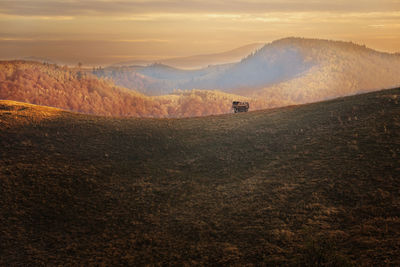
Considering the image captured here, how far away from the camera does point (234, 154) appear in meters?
39.4

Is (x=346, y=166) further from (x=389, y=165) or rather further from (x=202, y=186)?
(x=202, y=186)

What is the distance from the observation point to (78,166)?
35.8 metres

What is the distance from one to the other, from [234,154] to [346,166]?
12.2 metres

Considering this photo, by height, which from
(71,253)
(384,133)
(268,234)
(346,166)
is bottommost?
(71,253)

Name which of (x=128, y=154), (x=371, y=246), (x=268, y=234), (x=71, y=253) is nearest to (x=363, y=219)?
(x=371, y=246)

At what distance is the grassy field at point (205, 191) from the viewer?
21781 mm

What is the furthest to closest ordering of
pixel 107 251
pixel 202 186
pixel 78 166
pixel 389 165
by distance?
1. pixel 78 166
2. pixel 202 186
3. pixel 389 165
4. pixel 107 251

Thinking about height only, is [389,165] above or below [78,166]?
above

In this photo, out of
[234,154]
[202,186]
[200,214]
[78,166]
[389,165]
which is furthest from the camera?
[234,154]

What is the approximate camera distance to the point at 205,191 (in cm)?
3125

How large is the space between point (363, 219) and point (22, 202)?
25612 millimetres

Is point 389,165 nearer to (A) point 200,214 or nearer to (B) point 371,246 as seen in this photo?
(B) point 371,246

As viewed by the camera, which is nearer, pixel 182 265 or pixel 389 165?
pixel 182 265

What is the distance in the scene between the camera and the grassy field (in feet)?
71.5
